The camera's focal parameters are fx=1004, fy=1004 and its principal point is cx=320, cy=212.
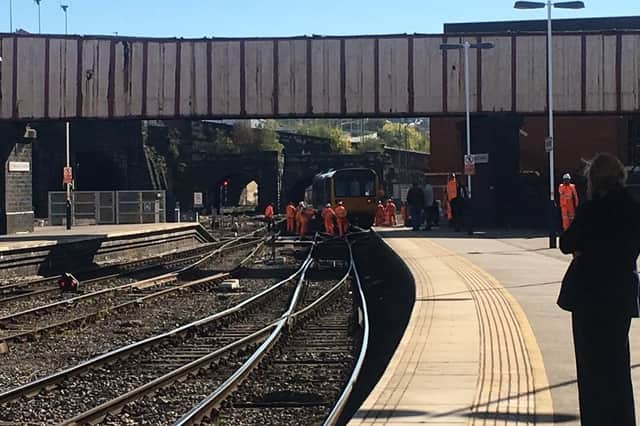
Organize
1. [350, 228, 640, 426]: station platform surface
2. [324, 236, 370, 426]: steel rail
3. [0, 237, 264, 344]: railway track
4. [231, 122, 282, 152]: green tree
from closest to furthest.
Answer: [350, 228, 640, 426]: station platform surface, [324, 236, 370, 426]: steel rail, [0, 237, 264, 344]: railway track, [231, 122, 282, 152]: green tree

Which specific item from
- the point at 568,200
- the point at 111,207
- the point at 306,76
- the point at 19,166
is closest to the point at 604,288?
the point at 568,200

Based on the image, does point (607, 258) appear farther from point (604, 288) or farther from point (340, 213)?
point (340, 213)

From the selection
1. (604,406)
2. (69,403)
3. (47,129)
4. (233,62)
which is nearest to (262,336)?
(69,403)

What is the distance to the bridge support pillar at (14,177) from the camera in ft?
101

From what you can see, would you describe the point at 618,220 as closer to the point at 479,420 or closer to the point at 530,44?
the point at 479,420

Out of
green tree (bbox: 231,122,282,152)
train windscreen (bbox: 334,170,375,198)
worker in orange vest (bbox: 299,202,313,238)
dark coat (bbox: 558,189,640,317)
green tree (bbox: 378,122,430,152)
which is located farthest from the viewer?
green tree (bbox: 378,122,430,152)

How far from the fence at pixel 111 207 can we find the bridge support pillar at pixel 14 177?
12.1 m

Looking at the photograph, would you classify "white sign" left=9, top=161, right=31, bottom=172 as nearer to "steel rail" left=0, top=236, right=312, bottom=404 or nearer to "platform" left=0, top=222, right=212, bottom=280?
"platform" left=0, top=222, right=212, bottom=280

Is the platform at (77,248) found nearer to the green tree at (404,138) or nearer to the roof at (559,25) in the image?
the roof at (559,25)

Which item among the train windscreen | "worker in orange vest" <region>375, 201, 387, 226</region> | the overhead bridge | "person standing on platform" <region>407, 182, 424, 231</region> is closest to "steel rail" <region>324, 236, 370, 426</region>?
the overhead bridge

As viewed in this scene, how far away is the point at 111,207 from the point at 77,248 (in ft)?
63.5

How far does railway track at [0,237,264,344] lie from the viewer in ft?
44.5

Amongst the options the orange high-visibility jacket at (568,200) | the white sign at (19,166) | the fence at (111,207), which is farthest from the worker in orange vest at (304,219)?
the orange high-visibility jacket at (568,200)

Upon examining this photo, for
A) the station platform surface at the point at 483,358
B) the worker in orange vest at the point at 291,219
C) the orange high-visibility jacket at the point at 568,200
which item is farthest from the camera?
the worker in orange vest at the point at 291,219
